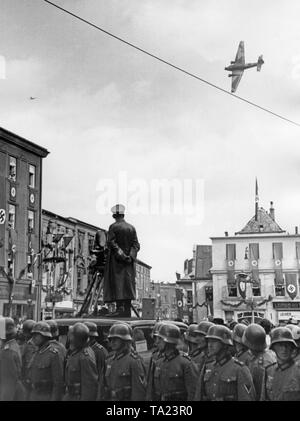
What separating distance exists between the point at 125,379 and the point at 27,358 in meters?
1.26

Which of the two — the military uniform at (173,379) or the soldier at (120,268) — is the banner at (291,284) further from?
the military uniform at (173,379)

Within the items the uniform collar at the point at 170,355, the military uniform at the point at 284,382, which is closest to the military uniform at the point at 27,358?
the uniform collar at the point at 170,355

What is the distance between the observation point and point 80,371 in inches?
182

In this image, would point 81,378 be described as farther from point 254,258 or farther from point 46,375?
point 254,258

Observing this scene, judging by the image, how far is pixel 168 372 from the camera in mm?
4434

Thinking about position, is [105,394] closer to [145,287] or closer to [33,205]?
[33,205]

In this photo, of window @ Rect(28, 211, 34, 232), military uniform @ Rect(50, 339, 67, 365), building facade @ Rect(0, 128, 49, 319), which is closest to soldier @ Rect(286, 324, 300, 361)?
military uniform @ Rect(50, 339, 67, 365)

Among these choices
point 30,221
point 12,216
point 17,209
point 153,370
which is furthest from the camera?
point 30,221

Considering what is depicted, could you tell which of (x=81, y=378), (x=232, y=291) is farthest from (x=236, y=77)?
(x=232, y=291)

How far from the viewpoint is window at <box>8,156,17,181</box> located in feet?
41.2
